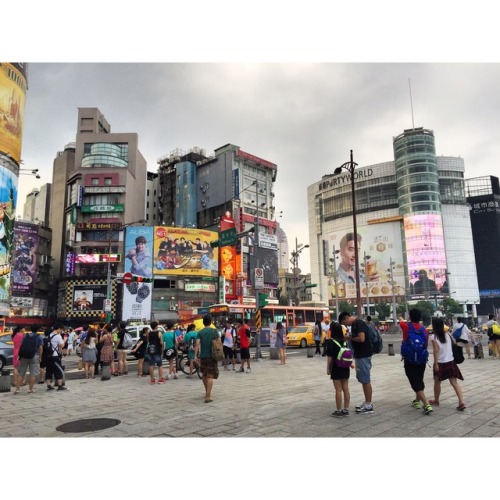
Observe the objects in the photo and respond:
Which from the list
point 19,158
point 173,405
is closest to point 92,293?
point 19,158

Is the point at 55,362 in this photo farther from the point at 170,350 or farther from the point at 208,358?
the point at 208,358

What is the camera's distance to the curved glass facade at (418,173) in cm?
10512

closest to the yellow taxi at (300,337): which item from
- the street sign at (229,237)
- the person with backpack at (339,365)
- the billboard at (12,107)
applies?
the street sign at (229,237)

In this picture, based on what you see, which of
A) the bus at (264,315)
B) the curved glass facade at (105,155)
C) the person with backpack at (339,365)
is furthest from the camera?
the curved glass facade at (105,155)

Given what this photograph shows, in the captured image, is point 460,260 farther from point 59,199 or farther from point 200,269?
point 59,199

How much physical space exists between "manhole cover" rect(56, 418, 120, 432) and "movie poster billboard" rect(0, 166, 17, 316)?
3837 cm

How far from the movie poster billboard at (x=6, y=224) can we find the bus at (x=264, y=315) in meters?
22.6

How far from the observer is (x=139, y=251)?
57.9m

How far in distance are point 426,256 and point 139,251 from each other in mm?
75382

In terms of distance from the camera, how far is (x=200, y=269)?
59594 millimetres

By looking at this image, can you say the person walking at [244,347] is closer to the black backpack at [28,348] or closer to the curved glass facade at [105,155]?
the black backpack at [28,348]

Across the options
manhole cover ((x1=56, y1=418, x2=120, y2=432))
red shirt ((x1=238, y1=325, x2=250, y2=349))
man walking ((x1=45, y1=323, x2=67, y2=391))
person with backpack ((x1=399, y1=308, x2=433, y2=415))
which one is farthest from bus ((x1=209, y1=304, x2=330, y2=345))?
person with backpack ((x1=399, y1=308, x2=433, y2=415))

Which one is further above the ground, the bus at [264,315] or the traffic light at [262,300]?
the traffic light at [262,300]

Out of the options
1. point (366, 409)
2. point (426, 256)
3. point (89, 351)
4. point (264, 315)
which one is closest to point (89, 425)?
point (366, 409)
